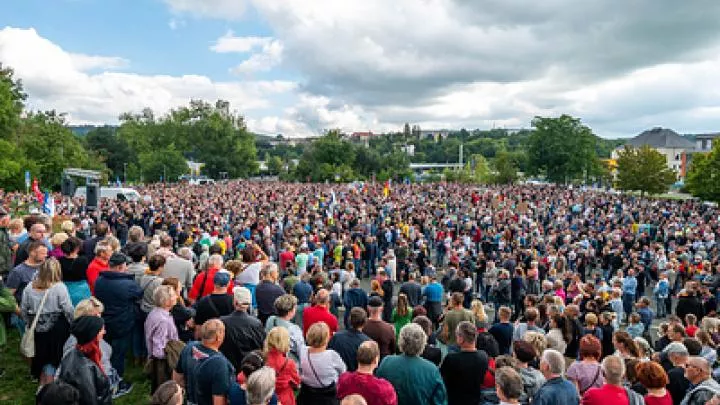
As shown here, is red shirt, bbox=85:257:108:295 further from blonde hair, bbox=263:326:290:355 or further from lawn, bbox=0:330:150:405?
blonde hair, bbox=263:326:290:355

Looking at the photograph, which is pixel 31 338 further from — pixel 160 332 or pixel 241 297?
pixel 241 297

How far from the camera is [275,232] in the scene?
55.8 ft

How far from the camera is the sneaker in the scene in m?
5.27

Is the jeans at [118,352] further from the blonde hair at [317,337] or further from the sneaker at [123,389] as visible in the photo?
the blonde hair at [317,337]

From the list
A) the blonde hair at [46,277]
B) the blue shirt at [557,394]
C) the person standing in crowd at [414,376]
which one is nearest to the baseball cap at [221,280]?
the blonde hair at [46,277]

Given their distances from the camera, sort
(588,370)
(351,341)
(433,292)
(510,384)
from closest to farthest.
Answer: (510,384)
(588,370)
(351,341)
(433,292)

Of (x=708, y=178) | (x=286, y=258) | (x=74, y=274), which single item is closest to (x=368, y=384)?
(x=74, y=274)

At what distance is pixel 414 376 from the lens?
11.9 feet

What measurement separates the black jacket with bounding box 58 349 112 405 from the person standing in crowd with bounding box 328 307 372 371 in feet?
6.19

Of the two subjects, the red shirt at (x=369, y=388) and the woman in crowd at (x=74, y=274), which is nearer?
the red shirt at (x=369, y=388)

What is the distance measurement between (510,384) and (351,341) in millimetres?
1559

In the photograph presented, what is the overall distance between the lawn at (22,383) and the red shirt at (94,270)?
127 centimetres

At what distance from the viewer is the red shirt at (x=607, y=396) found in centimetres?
359

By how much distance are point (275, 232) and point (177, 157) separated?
5229 centimetres
